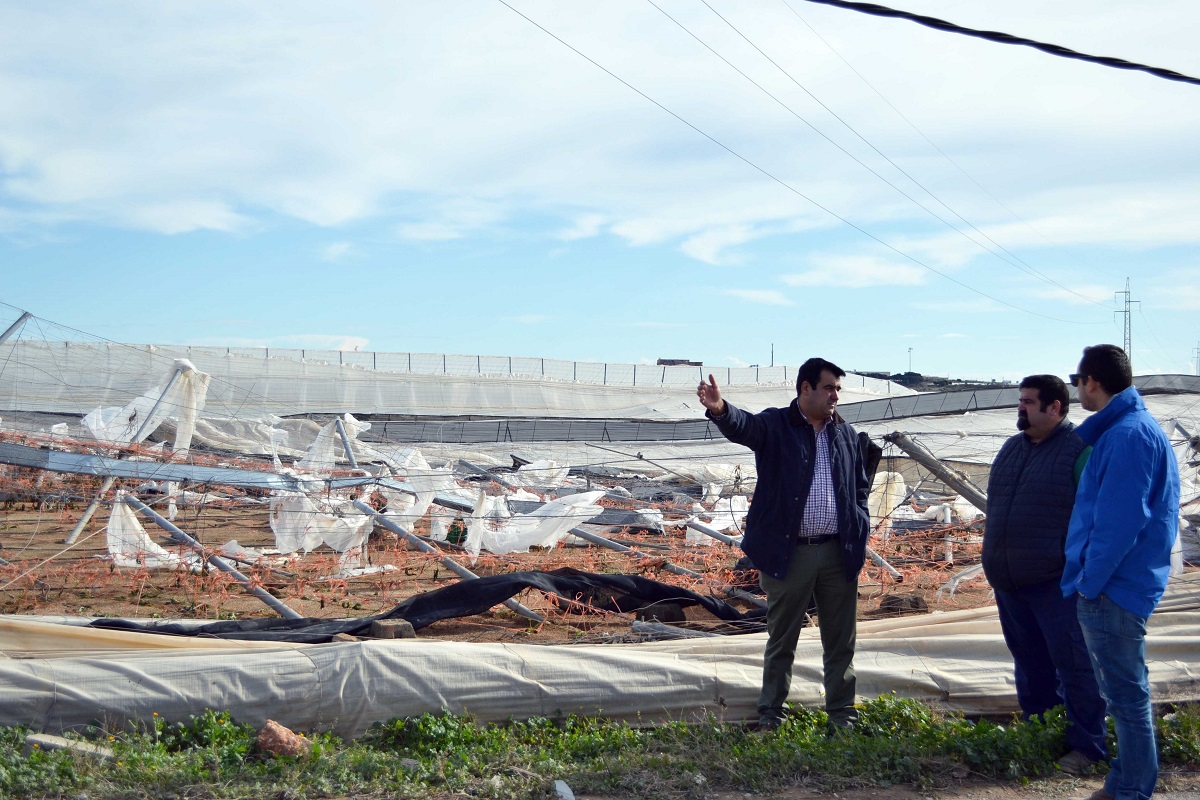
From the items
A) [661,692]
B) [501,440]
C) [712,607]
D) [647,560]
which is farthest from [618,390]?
[661,692]

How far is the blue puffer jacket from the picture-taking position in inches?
142

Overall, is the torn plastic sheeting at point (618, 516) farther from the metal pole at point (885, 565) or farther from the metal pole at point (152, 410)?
the metal pole at point (152, 410)

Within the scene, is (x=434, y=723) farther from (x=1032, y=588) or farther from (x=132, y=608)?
(x=132, y=608)

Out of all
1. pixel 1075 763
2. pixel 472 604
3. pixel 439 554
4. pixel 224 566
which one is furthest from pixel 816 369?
pixel 224 566

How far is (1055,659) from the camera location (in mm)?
4289

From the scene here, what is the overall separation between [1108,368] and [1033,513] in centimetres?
77

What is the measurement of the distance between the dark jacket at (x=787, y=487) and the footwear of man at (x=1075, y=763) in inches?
45.7

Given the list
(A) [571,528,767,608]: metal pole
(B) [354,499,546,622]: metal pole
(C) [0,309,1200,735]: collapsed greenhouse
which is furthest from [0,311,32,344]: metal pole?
(A) [571,528,767,608]: metal pole

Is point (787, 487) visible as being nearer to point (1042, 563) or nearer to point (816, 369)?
point (816, 369)

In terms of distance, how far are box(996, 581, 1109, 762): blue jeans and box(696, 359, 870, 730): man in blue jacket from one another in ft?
2.38

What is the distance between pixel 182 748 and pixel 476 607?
286 centimetres

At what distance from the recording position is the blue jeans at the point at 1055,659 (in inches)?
167

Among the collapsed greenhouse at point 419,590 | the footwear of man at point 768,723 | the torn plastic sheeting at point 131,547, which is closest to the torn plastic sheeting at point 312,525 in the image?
the collapsed greenhouse at point 419,590

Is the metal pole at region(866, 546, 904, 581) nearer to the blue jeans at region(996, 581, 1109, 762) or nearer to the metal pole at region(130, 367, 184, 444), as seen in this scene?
the blue jeans at region(996, 581, 1109, 762)
